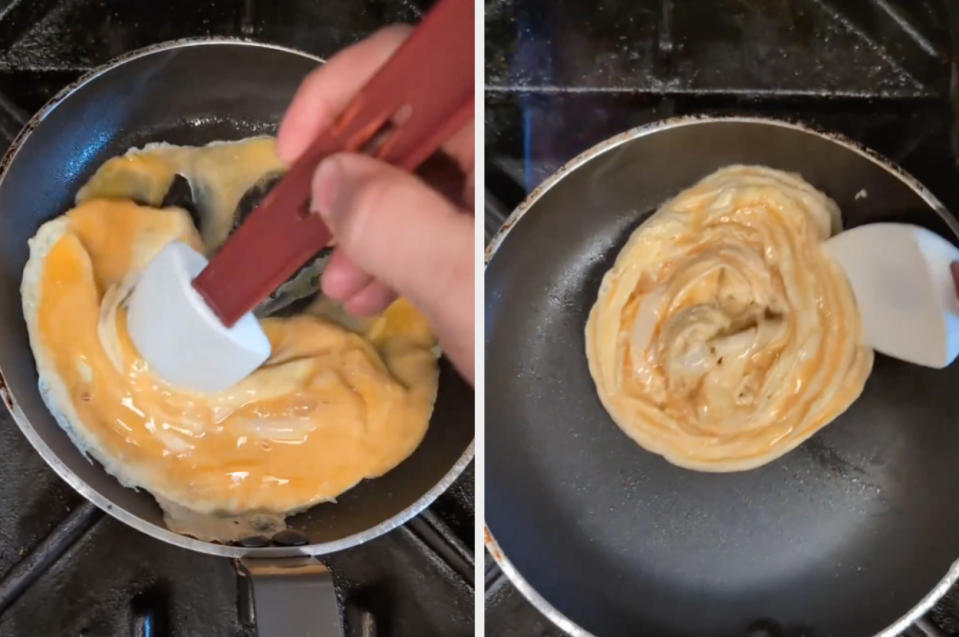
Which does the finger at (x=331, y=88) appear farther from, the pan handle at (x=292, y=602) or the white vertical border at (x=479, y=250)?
the pan handle at (x=292, y=602)

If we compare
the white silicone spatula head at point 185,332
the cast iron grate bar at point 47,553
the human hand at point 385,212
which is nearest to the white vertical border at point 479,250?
the human hand at point 385,212

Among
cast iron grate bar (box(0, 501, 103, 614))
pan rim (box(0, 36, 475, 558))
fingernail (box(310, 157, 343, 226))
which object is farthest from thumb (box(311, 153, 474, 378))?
cast iron grate bar (box(0, 501, 103, 614))

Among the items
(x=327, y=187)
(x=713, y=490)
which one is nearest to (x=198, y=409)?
(x=327, y=187)

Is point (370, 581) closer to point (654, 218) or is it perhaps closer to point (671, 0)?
point (654, 218)

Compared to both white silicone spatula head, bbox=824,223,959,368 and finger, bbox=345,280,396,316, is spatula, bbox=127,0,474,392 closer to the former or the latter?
finger, bbox=345,280,396,316

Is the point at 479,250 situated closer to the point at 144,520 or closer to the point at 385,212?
the point at 385,212

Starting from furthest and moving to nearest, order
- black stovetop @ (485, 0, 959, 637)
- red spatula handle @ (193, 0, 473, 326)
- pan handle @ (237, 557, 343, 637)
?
black stovetop @ (485, 0, 959, 637)
pan handle @ (237, 557, 343, 637)
red spatula handle @ (193, 0, 473, 326)

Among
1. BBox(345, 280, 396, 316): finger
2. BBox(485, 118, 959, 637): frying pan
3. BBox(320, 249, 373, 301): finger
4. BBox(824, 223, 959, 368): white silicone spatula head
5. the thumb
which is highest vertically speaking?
the thumb
